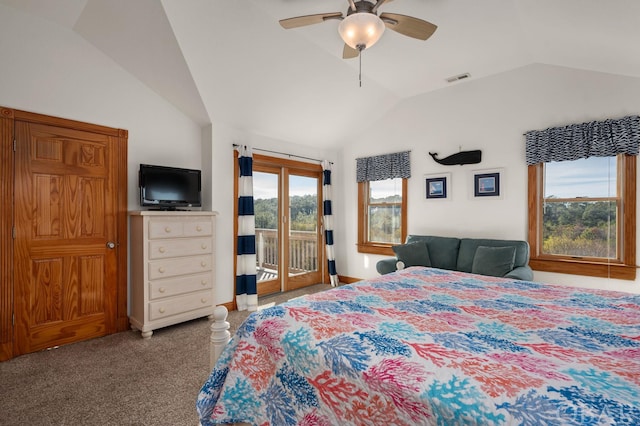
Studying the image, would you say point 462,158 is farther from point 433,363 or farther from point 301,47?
point 433,363

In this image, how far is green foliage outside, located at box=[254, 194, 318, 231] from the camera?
4.52m

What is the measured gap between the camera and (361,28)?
1984 millimetres

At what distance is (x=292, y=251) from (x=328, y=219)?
80cm

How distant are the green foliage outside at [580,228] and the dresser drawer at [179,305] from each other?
12.9 feet

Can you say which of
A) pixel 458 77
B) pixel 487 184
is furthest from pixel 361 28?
pixel 487 184

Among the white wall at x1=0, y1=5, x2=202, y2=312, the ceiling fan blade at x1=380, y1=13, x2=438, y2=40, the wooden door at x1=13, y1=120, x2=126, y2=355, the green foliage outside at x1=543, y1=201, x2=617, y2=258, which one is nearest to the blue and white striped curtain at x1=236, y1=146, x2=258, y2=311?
the white wall at x1=0, y1=5, x2=202, y2=312

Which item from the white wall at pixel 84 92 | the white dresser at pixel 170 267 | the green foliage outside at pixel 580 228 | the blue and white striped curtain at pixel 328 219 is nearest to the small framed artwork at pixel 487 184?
the green foliage outside at pixel 580 228

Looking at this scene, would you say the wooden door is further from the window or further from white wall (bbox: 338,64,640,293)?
white wall (bbox: 338,64,640,293)

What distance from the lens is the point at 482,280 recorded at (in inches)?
93.4

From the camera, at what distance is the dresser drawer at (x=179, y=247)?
10.2 ft

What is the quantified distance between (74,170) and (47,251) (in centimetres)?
77

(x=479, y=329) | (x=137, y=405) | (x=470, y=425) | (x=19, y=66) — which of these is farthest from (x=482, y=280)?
(x=19, y=66)

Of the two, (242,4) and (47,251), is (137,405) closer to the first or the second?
(47,251)

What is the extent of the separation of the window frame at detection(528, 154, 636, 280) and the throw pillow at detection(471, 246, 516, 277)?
516mm
